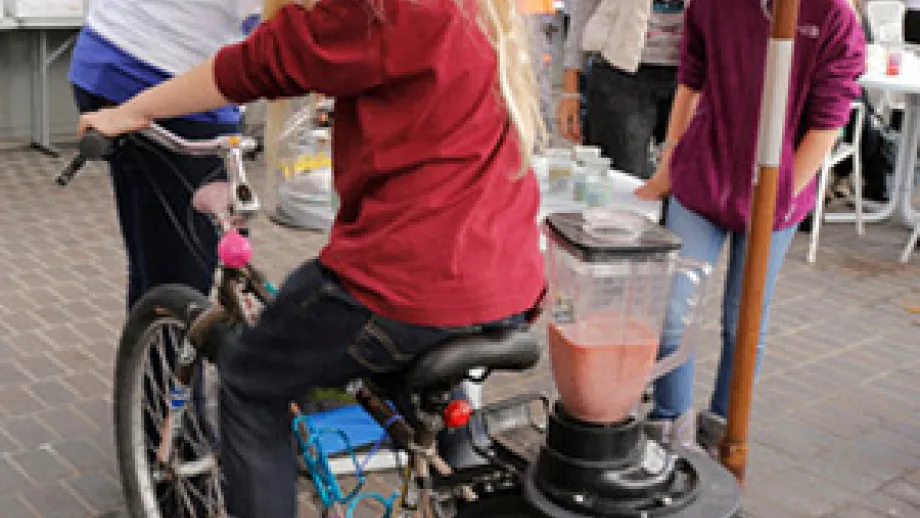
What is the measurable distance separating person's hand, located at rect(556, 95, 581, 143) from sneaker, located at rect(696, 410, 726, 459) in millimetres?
2180

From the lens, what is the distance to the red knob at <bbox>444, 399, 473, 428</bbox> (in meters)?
2.32

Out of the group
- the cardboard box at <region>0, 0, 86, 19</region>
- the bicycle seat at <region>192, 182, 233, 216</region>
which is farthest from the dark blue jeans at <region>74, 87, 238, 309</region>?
the cardboard box at <region>0, 0, 86, 19</region>

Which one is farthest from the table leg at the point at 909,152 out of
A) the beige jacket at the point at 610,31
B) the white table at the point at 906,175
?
the beige jacket at the point at 610,31

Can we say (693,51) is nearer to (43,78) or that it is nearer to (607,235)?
(607,235)

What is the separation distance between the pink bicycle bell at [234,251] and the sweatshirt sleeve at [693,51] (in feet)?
5.27

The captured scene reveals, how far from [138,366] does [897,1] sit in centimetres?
796

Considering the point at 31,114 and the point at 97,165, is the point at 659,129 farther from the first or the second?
the point at 31,114

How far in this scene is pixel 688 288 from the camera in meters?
3.45

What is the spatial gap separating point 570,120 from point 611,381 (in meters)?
2.85

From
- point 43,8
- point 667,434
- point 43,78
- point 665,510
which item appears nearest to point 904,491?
point 667,434

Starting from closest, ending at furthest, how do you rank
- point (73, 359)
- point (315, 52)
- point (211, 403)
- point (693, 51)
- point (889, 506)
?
point (315, 52) < point (211, 403) < point (693, 51) < point (889, 506) < point (73, 359)

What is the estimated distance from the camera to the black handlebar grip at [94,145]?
2527mm

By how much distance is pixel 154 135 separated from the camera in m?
2.67

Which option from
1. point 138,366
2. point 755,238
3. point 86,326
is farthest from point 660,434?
point 86,326
